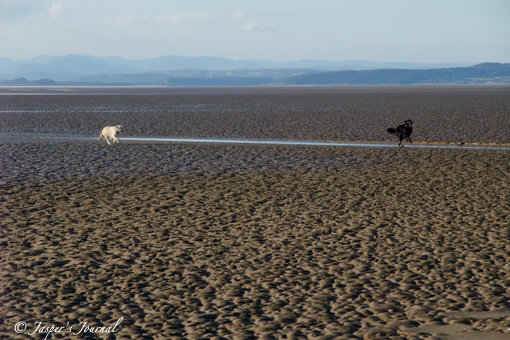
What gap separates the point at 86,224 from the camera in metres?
9.45

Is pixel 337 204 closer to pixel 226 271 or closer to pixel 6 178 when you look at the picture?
pixel 226 271

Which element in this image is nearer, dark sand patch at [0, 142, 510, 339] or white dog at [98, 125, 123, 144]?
dark sand patch at [0, 142, 510, 339]

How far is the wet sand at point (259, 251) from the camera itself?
5699mm

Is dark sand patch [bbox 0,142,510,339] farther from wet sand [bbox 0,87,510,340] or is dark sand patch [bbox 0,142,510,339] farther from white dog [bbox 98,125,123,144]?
white dog [bbox 98,125,123,144]

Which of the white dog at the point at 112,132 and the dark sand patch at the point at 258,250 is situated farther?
the white dog at the point at 112,132

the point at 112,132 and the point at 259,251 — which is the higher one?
the point at 112,132

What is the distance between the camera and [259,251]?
7.96 metres

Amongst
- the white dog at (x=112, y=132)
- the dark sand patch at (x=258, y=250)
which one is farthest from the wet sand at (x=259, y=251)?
the white dog at (x=112, y=132)

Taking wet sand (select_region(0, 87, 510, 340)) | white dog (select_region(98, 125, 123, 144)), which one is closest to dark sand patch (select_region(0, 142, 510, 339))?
wet sand (select_region(0, 87, 510, 340))

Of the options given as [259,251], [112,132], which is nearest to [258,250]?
[259,251]

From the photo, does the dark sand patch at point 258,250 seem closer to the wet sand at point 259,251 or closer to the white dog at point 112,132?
the wet sand at point 259,251

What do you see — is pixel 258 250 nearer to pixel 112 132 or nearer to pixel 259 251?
pixel 259 251

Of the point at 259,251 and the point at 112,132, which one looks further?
the point at 112,132

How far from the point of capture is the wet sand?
5.70 meters
